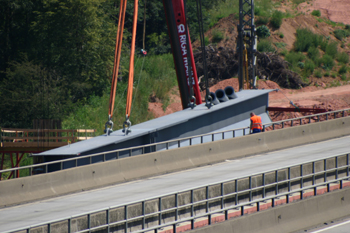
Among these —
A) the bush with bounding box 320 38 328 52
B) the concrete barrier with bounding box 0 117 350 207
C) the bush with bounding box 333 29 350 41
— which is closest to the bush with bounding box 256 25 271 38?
the bush with bounding box 320 38 328 52

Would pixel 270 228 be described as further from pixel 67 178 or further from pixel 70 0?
pixel 70 0

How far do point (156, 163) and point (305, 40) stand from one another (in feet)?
170

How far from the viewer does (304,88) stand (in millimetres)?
55781

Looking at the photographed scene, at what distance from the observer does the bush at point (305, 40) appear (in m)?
65.8

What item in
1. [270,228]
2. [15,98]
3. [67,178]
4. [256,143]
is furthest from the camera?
[15,98]

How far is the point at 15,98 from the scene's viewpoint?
45.3m

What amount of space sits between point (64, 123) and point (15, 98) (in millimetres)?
4848

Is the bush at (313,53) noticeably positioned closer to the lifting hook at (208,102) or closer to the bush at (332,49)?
the bush at (332,49)

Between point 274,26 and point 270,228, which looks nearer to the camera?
point 270,228

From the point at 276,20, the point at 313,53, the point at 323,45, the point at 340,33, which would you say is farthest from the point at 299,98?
the point at 340,33

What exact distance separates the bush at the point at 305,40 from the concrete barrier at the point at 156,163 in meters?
41.1

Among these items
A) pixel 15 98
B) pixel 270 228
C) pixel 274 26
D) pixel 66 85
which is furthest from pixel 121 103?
pixel 270 228

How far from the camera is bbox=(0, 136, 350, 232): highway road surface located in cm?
1267

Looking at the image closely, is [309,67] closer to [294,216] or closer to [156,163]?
[156,163]
